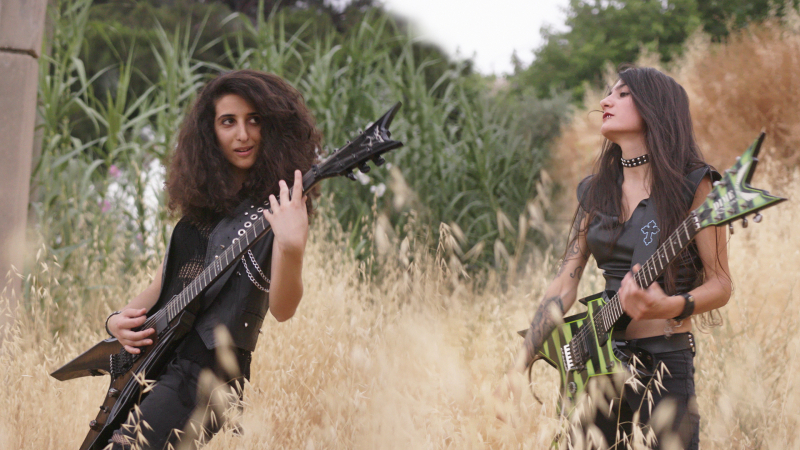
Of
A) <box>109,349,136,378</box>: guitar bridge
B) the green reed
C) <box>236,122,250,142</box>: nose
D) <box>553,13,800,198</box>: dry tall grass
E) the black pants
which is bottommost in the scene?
the black pants

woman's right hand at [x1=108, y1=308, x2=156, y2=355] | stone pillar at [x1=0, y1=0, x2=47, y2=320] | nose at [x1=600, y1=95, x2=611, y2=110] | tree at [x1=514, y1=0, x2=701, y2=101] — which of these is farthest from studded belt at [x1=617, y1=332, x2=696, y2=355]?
tree at [x1=514, y1=0, x2=701, y2=101]

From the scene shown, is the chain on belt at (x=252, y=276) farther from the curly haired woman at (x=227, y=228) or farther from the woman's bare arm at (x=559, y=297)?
the woman's bare arm at (x=559, y=297)

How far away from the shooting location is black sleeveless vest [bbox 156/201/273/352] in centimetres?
184

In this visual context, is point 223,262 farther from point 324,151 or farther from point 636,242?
point 324,151

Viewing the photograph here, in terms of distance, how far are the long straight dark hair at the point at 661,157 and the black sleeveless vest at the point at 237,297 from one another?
100cm

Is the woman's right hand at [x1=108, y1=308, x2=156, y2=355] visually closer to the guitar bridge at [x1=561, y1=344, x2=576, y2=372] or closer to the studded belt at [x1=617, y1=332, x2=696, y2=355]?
the guitar bridge at [x1=561, y1=344, x2=576, y2=372]

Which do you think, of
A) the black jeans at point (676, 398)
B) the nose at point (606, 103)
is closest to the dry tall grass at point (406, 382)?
the black jeans at point (676, 398)

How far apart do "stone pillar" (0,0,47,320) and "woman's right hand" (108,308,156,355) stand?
4.31ft

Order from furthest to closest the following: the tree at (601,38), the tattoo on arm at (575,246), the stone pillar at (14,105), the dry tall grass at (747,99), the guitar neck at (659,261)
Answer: the tree at (601,38)
the dry tall grass at (747,99)
the stone pillar at (14,105)
the tattoo on arm at (575,246)
the guitar neck at (659,261)

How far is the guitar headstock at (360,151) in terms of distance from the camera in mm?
1743

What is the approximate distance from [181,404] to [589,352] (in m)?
1.15

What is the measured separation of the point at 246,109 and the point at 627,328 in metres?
1.31

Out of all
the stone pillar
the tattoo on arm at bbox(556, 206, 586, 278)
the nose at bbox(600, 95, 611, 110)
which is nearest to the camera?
the nose at bbox(600, 95, 611, 110)

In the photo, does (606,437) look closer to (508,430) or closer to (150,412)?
(508,430)
